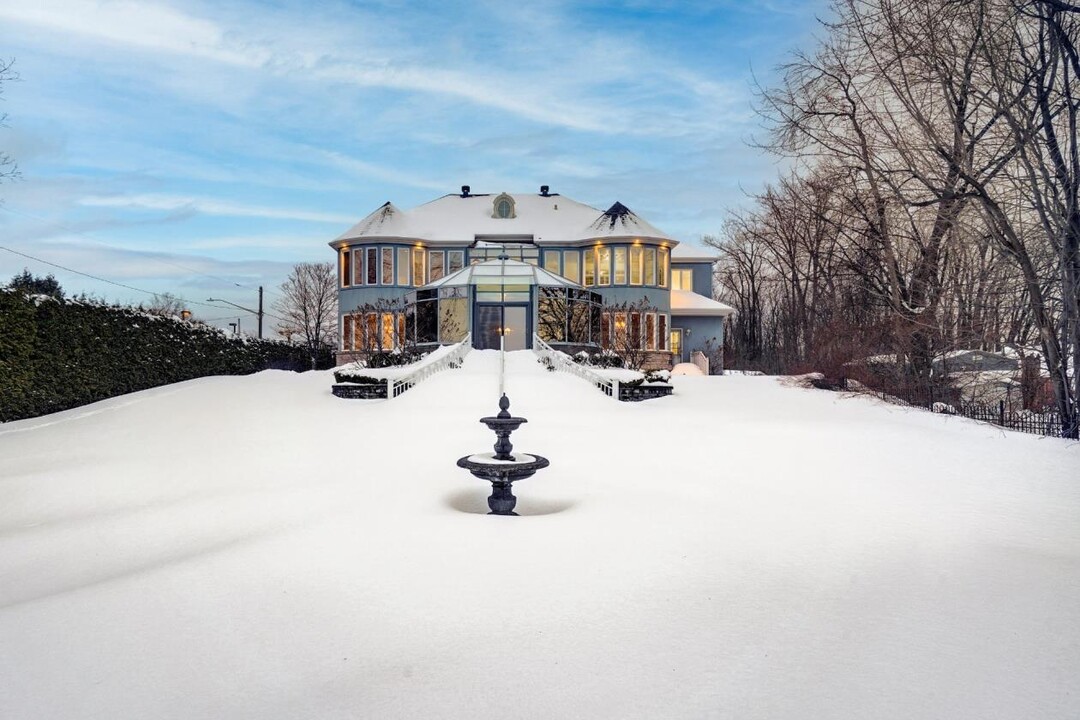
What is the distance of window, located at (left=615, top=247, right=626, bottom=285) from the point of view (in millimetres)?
31625

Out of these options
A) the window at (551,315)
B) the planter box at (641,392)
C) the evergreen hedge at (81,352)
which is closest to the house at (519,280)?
the window at (551,315)

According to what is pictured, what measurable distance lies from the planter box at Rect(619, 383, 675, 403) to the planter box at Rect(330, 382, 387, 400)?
19.5 feet

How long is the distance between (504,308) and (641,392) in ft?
43.1

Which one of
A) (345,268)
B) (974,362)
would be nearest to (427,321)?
(345,268)

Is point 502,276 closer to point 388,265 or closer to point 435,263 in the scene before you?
point 435,263

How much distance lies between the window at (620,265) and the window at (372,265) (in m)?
11.9

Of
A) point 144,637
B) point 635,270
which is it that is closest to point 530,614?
point 144,637

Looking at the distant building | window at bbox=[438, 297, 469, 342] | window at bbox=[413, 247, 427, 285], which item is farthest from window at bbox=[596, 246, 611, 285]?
the distant building

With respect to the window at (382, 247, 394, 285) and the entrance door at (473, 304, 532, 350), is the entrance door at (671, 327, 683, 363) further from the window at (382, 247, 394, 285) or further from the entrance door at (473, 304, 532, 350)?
the window at (382, 247, 394, 285)

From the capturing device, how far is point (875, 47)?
13.0m

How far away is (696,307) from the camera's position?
108 ft

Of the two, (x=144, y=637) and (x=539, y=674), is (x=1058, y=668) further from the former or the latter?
(x=144, y=637)

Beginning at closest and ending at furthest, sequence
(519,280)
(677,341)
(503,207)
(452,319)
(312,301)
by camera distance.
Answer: (519,280) → (452,319) → (677,341) → (503,207) → (312,301)

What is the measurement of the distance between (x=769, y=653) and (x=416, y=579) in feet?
8.20
